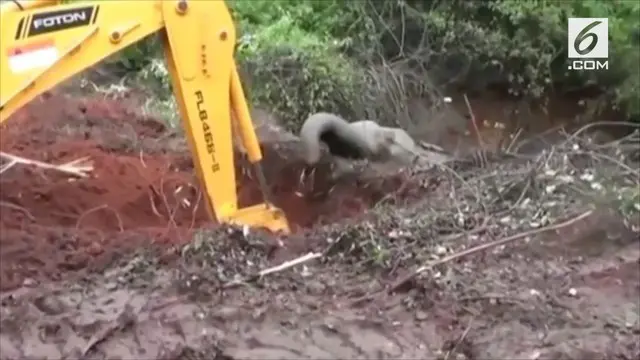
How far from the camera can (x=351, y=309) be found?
4.25m

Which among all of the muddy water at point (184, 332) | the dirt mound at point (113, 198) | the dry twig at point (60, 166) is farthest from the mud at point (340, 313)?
the dry twig at point (60, 166)

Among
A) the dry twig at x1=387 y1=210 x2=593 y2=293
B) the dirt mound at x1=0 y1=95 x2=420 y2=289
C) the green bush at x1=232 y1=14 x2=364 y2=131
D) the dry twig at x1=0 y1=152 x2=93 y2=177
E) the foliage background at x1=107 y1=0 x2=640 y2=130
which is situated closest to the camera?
the dry twig at x1=387 y1=210 x2=593 y2=293

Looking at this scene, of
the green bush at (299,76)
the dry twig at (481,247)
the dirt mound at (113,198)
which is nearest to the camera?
the dry twig at (481,247)

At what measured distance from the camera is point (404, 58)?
22.7 ft

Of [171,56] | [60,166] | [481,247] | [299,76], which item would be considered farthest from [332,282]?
[299,76]

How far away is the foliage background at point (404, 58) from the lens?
256 inches

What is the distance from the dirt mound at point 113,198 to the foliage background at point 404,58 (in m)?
0.65

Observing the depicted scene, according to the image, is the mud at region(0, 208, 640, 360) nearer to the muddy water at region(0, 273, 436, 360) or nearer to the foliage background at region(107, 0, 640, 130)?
the muddy water at region(0, 273, 436, 360)

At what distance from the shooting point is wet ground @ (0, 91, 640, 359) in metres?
4.05

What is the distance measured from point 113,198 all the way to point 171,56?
126 centimetres

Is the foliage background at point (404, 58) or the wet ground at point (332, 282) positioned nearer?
the wet ground at point (332, 282)

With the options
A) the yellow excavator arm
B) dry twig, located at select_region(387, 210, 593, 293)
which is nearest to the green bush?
the yellow excavator arm

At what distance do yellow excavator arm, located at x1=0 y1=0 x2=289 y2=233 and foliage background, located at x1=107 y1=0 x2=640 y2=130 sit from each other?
5.85 ft

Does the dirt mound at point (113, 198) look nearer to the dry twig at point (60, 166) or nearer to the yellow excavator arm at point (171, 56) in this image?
the dry twig at point (60, 166)
